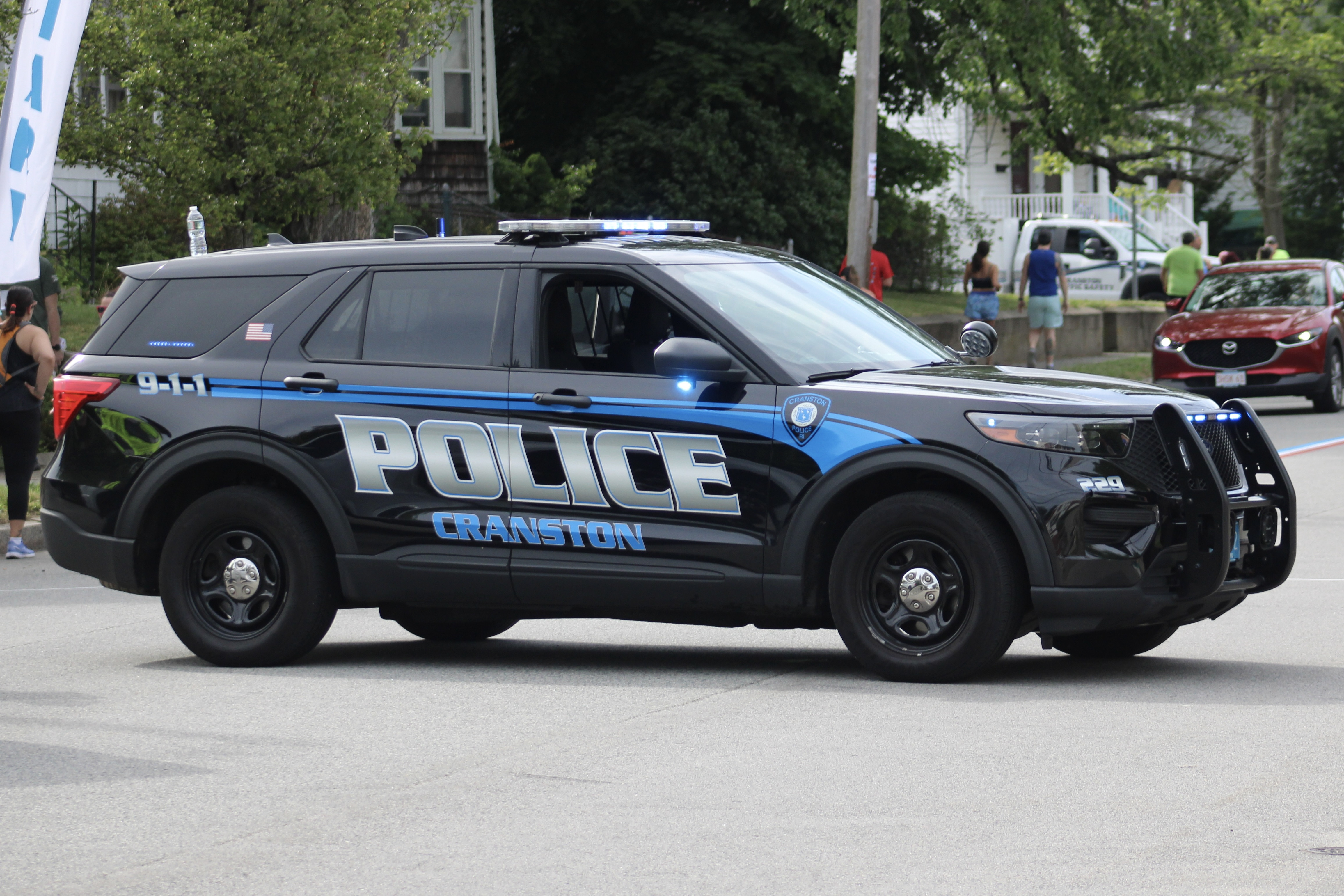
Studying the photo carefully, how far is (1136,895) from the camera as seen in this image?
457 cm

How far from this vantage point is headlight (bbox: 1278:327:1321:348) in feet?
69.1

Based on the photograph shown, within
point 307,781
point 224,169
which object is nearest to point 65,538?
point 307,781

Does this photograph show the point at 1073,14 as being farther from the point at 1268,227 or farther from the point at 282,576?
the point at 282,576

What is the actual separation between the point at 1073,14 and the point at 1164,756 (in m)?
25.1

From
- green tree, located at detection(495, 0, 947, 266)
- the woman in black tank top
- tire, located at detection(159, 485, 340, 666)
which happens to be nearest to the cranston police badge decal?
tire, located at detection(159, 485, 340, 666)

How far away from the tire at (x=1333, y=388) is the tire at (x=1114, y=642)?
47.3 feet

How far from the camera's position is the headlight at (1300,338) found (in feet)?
69.1

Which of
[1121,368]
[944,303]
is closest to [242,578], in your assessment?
[1121,368]

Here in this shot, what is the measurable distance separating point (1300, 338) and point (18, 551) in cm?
1420

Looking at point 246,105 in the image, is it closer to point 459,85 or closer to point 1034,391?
point 1034,391

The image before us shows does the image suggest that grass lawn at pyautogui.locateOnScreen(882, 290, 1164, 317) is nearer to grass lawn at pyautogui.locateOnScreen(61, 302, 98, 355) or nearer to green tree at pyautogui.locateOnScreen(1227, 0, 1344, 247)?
green tree at pyautogui.locateOnScreen(1227, 0, 1344, 247)

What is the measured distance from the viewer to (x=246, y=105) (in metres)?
17.7

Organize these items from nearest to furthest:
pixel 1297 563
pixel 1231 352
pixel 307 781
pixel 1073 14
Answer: pixel 307 781
pixel 1297 563
pixel 1231 352
pixel 1073 14

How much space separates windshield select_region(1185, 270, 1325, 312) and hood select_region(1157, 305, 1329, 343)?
0.20 meters
